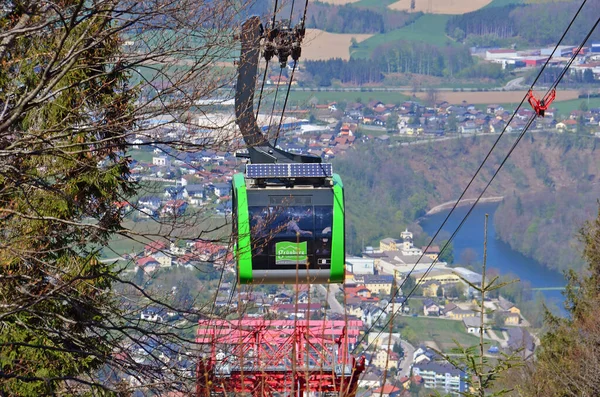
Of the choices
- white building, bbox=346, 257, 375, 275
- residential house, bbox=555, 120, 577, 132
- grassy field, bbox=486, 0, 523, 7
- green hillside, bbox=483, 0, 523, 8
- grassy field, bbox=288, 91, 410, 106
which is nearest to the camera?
white building, bbox=346, 257, 375, 275

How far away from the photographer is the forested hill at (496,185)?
85.6m

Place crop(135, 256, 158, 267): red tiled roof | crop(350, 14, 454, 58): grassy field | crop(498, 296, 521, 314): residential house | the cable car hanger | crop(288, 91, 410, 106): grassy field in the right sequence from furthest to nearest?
1. crop(350, 14, 454, 58): grassy field
2. crop(288, 91, 410, 106): grassy field
3. crop(498, 296, 521, 314): residential house
4. crop(135, 256, 158, 267): red tiled roof
5. the cable car hanger

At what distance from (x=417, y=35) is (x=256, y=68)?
140 m

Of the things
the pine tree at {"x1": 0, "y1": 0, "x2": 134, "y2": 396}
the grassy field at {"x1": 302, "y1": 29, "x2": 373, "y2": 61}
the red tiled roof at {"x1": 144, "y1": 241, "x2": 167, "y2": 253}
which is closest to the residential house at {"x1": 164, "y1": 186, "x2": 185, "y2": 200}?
the pine tree at {"x1": 0, "y1": 0, "x2": 134, "y2": 396}

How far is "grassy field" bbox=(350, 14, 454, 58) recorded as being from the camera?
14050 centimetres

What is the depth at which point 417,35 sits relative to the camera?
14675 cm

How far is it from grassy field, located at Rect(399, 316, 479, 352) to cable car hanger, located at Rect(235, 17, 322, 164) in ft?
137

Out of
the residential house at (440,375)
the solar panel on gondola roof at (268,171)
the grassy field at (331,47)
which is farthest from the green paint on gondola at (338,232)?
the grassy field at (331,47)

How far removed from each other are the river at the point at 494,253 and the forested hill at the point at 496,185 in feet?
3.67

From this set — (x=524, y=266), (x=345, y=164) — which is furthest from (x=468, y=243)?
(x=345, y=164)

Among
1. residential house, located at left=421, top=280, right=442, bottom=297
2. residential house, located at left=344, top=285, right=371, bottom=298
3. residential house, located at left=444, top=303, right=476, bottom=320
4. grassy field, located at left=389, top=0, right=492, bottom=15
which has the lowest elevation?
residential house, located at left=421, top=280, right=442, bottom=297

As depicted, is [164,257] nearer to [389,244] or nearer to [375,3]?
[389,244]

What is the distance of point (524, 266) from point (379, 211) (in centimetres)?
1672

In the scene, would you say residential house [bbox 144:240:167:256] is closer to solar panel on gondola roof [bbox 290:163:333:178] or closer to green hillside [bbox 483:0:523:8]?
solar panel on gondola roof [bbox 290:163:333:178]
